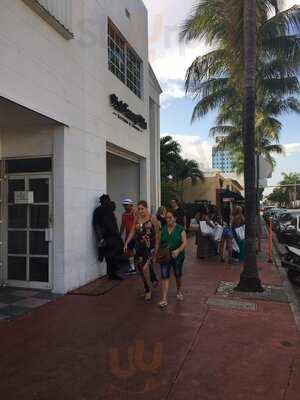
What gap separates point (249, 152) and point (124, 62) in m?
5.36

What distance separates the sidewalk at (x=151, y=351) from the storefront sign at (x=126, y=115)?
5018 millimetres

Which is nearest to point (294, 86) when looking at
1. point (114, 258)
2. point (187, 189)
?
point (114, 258)

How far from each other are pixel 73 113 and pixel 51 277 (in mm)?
3190

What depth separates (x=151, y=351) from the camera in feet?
15.6

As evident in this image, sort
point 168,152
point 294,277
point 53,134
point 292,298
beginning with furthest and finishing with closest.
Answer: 1. point 168,152
2. point 294,277
3. point 53,134
4. point 292,298

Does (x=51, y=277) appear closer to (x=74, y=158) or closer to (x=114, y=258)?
(x=114, y=258)

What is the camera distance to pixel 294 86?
1977 centimetres

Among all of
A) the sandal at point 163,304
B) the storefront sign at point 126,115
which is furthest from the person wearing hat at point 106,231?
the storefront sign at point 126,115

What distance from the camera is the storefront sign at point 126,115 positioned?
10086mm

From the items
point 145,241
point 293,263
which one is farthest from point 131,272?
point 293,263

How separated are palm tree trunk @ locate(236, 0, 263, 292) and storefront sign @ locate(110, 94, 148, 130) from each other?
3319mm

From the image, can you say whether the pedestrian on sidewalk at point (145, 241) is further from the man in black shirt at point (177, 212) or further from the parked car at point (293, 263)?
the parked car at point (293, 263)

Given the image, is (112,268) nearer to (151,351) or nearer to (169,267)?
(169,267)

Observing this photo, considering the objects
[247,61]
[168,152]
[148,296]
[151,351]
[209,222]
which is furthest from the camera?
[168,152]
